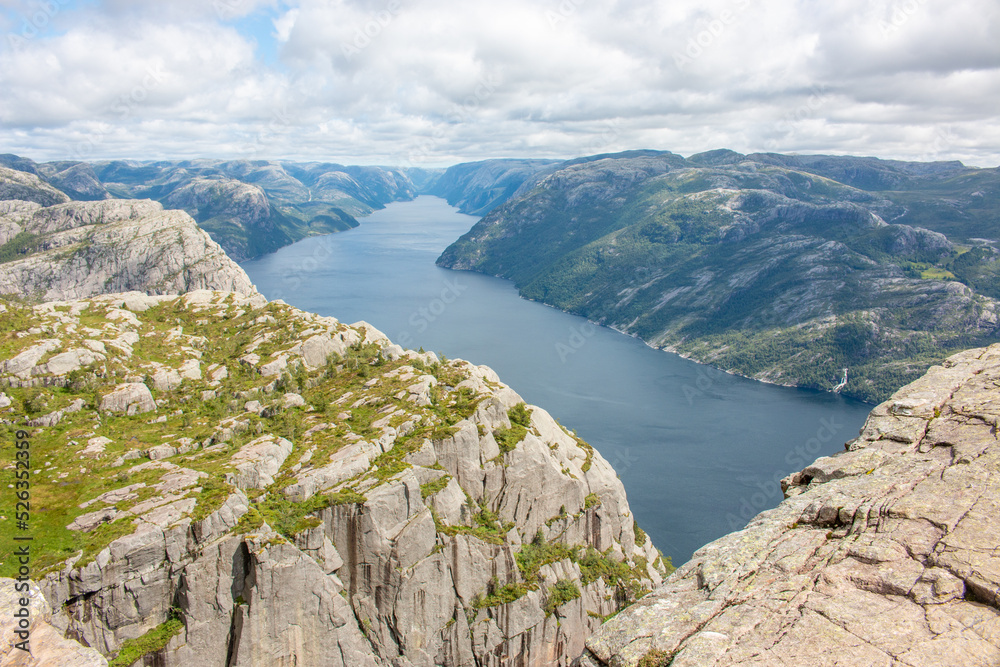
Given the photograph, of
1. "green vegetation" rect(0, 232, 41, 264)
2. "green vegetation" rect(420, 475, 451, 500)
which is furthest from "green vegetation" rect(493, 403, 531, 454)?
"green vegetation" rect(0, 232, 41, 264)

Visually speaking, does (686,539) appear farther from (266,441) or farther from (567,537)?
(266,441)

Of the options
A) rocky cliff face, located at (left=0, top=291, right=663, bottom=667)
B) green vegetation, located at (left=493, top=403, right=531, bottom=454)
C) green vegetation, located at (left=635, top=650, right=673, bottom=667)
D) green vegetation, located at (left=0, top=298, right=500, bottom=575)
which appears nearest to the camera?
green vegetation, located at (left=635, top=650, right=673, bottom=667)

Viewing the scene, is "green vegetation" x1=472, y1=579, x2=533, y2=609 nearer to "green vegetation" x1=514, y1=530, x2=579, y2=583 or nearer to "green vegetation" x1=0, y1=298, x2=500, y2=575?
"green vegetation" x1=514, y1=530, x2=579, y2=583

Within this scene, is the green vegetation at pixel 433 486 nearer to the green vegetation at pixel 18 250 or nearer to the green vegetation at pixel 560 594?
the green vegetation at pixel 560 594

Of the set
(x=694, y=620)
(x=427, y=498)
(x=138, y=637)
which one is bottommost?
(x=138, y=637)

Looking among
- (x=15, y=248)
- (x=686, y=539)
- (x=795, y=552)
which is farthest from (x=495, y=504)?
(x=15, y=248)

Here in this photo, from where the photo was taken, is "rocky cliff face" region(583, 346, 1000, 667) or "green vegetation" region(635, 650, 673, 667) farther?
A: "green vegetation" region(635, 650, 673, 667)

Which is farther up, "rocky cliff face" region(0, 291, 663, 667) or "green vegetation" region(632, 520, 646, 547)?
"rocky cliff face" region(0, 291, 663, 667)
